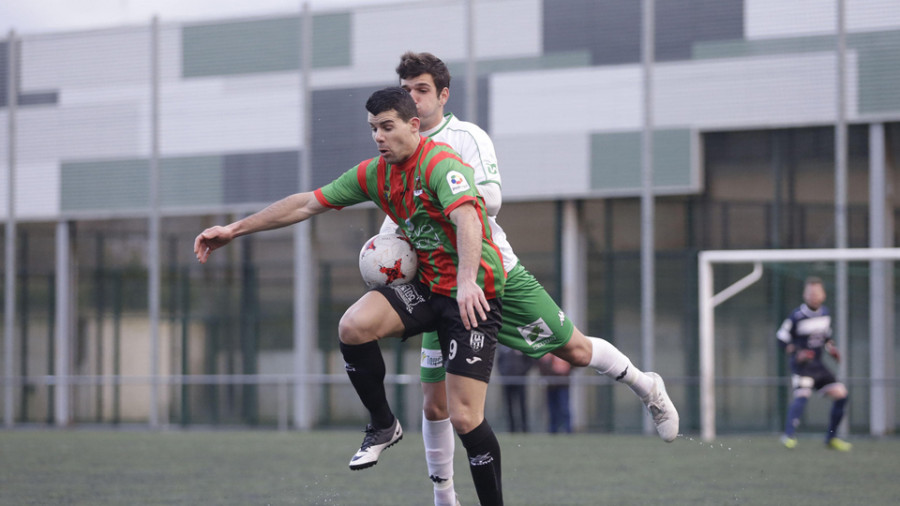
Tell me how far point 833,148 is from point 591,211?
3.75 meters

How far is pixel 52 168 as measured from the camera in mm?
22141

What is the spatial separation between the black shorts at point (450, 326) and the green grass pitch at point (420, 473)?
2360mm

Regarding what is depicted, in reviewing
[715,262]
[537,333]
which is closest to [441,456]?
[537,333]

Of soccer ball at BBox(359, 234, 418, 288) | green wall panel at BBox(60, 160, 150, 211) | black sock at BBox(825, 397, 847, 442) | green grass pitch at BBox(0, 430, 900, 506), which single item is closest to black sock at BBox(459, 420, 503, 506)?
soccer ball at BBox(359, 234, 418, 288)

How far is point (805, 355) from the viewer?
14.0 metres

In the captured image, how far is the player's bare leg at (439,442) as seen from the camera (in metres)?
6.45

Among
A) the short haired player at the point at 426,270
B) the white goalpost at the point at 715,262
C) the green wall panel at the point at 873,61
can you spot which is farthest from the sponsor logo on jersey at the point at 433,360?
the green wall panel at the point at 873,61

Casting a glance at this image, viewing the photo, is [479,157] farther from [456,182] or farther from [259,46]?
[259,46]

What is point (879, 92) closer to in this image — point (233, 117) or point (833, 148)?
point (833, 148)

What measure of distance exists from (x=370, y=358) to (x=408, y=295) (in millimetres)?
382

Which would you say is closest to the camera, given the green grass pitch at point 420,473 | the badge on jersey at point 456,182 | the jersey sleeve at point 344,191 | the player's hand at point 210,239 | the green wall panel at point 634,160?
the badge on jersey at point 456,182

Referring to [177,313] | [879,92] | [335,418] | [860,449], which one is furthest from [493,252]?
[177,313]

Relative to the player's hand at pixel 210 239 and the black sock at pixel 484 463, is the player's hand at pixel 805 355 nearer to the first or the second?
the black sock at pixel 484 463

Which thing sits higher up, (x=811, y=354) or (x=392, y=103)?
(x=392, y=103)
